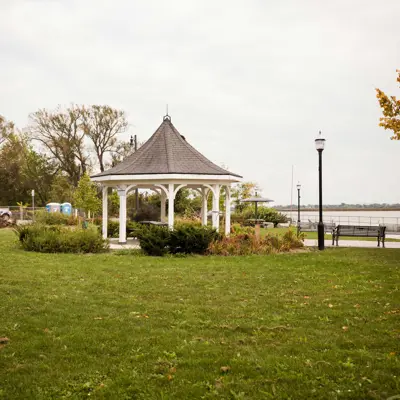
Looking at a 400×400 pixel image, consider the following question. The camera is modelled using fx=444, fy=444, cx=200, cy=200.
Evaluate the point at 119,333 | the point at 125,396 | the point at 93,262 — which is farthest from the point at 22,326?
the point at 93,262

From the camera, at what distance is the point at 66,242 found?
14992mm

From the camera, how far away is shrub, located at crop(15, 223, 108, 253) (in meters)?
14.9

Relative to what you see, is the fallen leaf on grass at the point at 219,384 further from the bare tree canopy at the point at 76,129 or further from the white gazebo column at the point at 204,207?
the bare tree canopy at the point at 76,129

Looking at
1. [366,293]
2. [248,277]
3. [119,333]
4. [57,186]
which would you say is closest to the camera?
[119,333]

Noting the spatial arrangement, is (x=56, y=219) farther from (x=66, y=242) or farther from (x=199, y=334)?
(x=199, y=334)

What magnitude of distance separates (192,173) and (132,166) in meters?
2.66

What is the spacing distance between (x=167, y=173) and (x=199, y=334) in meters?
11.5

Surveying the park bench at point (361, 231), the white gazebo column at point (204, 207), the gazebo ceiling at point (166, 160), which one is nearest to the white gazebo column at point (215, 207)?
the gazebo ceiling at point (166, 160)

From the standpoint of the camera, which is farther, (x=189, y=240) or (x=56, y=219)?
(x=56, y=219)

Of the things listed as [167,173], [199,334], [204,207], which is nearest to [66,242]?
[167,173]

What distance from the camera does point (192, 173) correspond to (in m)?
17.0

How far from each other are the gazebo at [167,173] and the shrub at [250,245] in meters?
1.53

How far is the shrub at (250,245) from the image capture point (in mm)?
14633

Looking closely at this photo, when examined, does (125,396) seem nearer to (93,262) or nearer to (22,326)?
(22,326)
